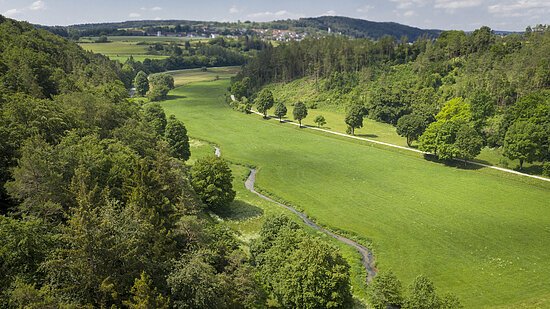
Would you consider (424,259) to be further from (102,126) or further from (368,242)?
(102,126)

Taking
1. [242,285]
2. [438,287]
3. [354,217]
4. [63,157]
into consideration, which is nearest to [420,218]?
[354,217]

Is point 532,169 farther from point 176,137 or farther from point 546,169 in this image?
point 176,137

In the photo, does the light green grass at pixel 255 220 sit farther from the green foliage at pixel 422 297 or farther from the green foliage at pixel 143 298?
the green foliage at pixel 143 298

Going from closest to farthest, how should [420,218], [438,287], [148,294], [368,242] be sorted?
[148,294] → [438,287] → [368,242] → [420,218]

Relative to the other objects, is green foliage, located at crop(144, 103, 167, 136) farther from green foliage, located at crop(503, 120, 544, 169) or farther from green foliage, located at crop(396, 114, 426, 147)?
green foliage, located at crop(503, 120, 544, 169)

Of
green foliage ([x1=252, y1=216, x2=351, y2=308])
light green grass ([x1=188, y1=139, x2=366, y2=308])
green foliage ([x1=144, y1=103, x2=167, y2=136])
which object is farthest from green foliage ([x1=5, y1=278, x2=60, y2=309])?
green foliage ([x1=144, y1=103, x2=167, y2=136])

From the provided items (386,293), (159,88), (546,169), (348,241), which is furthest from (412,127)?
(159,88)

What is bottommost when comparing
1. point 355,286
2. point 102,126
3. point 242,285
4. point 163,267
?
point 355,286

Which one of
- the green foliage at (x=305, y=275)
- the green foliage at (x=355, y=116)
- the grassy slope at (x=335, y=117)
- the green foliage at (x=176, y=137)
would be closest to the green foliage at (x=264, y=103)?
the grassy slope at (x=335, y=117)
